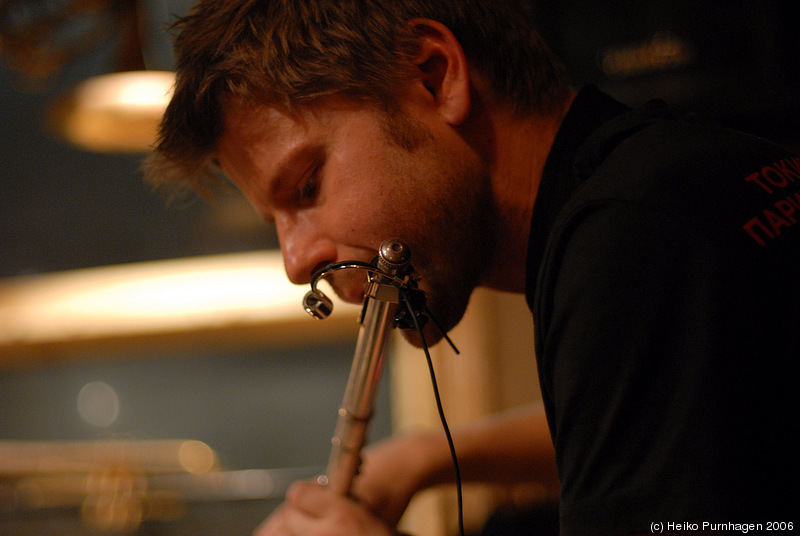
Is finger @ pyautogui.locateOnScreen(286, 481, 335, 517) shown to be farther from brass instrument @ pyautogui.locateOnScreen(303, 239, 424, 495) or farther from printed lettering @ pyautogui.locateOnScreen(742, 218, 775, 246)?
printed lettering @ pyautogui.locateOnScreen(742, 218, 775, 246)

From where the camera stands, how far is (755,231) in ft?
1.50

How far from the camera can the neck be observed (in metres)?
0.72

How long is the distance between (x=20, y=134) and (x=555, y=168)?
206 centimetres

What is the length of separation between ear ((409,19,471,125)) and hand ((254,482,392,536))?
0.43m

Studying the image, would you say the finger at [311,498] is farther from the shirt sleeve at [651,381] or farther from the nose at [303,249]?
the shirt sleeve at [651,381]

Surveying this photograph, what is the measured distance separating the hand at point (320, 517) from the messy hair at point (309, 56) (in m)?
0.40

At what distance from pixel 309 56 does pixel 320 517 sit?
49 centimetres

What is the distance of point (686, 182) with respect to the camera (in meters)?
0.48

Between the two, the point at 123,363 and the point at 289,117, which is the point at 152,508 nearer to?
the point at 123,363

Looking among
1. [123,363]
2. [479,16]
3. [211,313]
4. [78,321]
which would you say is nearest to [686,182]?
[479,16]

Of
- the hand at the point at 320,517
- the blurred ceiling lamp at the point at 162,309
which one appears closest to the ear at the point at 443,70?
the hand at the point at 320,517

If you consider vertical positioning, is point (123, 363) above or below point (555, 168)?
above
